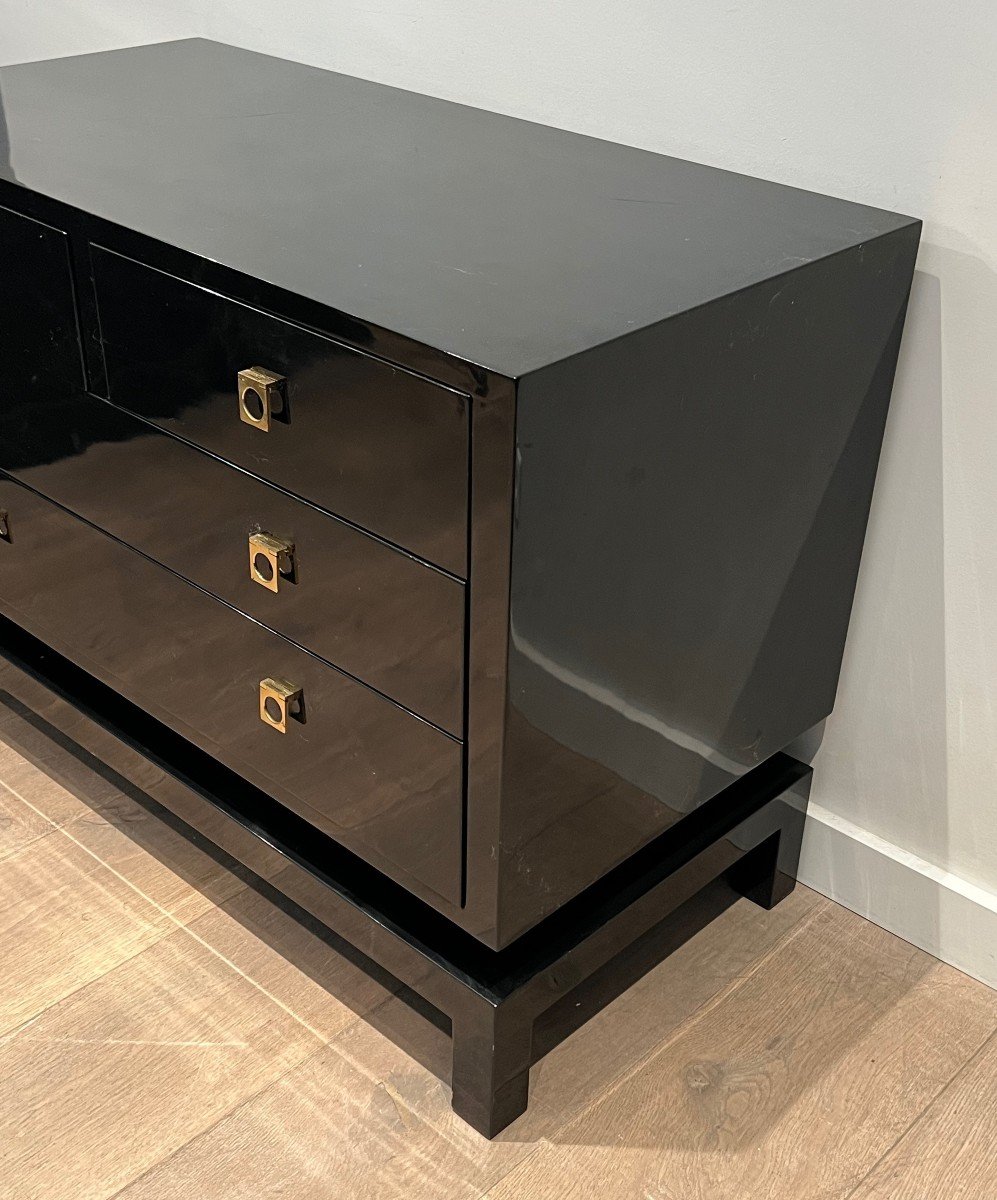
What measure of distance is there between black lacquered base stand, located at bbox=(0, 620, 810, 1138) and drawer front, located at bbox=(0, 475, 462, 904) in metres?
0.07

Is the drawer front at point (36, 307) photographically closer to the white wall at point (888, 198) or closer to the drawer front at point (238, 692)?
the drawer front at point (238, 692)

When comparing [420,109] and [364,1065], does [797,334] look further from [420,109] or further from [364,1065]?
[364,1065]

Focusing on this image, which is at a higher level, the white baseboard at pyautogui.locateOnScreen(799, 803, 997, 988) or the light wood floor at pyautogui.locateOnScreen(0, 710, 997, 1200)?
the white baseboard at pyautogui.locateOnScreen(799, 803, 997, 988)

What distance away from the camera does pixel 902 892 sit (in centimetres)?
140

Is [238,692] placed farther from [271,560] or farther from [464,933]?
[464,933]

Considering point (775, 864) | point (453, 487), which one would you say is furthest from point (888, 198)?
point (775, 864)

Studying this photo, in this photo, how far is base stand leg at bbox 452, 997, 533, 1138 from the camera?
3.76ft

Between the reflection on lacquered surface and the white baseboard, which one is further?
the white baseboard

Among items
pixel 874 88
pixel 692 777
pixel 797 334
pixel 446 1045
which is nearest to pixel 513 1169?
pixel 446 1045

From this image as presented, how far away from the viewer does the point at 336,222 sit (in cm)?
110

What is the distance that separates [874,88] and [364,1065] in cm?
94

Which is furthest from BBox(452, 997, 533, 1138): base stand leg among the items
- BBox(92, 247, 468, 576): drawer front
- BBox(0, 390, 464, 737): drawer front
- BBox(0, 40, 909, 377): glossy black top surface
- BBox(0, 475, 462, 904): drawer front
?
BBox(0, 40, 909, 377): glossy black top surface

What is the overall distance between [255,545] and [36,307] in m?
0.32

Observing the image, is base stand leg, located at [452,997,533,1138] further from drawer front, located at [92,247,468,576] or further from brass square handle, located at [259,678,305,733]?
drawer front, located at [92,247,468,576]
